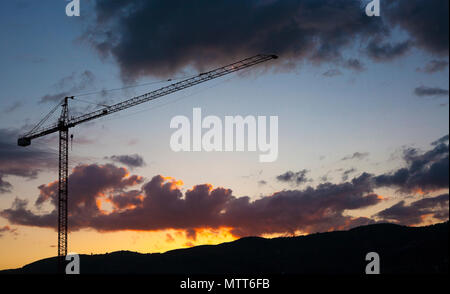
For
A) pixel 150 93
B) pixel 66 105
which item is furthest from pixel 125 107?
pixel 66 105

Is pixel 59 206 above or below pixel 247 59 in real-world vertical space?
below

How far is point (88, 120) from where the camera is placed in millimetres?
189750

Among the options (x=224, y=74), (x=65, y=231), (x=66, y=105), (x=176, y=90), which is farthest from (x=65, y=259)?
(x=224, y=74)

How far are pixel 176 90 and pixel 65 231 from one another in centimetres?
6401

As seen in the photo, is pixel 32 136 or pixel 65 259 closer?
pixel 65 259

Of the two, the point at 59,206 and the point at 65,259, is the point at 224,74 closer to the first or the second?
the point at 59,206

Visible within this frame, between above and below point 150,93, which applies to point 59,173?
below

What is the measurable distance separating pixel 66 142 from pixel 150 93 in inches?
1422

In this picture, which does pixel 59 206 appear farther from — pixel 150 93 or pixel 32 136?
pixel 150 93
